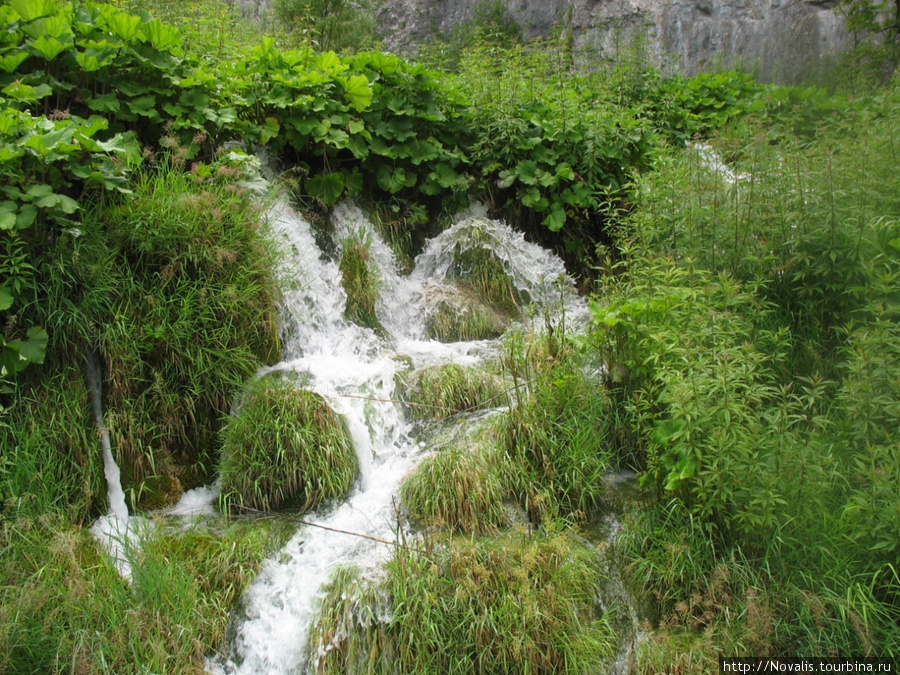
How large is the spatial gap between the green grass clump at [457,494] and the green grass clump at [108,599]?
914 mm

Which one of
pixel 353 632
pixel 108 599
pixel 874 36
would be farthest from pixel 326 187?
pixel 874 36

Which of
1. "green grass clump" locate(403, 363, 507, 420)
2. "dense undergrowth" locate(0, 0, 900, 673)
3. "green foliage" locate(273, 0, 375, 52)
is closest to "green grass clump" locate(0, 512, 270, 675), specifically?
"dense undergrowth" locate(0, 0, 900, 673)

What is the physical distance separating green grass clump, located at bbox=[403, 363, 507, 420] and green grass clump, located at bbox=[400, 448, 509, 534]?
2.26 ft

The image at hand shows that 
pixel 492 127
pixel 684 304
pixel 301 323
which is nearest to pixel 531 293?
pixel 492 127

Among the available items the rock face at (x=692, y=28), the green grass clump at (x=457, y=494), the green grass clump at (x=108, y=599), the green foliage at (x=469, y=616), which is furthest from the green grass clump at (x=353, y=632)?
the rock face at (x=692, y=28)

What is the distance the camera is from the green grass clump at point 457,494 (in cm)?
326

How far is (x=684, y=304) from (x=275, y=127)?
3951 millimetres

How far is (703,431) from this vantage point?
8.93 feet

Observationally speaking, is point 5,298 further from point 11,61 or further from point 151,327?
point 11,61

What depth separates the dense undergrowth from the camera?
2545 millimetres

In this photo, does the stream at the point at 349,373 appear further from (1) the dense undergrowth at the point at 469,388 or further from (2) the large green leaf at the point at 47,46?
(2) the large green leaf at the point at 47,46

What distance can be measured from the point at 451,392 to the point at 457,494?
1054 millimetres

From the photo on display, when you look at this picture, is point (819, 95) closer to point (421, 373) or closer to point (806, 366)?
point (806, 366)

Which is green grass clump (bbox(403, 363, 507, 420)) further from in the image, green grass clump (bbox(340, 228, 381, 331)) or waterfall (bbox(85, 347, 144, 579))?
waterfall (bbox(85, 347, 144, 579))
